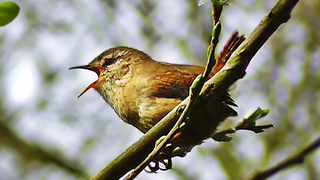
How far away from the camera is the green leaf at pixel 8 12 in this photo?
3.69 ft

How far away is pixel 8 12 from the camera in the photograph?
3.70ft

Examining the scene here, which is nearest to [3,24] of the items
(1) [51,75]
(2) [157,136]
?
(2) [157,136]

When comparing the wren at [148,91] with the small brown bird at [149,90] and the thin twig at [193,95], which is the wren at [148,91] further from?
the thin twig at [193,95]

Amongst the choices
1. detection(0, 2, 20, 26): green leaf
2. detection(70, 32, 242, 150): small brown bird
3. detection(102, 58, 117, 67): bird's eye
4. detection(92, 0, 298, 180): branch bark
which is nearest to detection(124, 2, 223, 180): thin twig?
detection(92, 0, 298, 180): branch bark

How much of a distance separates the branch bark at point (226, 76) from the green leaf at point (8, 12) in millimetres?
597

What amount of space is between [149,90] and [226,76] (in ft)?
3.58

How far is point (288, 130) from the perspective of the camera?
7.93 m

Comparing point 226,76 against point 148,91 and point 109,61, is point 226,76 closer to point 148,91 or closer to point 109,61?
point 148,91

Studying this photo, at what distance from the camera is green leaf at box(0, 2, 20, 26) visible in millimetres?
1124

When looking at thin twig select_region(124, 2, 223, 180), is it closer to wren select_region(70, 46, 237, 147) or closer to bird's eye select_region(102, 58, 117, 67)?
wren select_region(70, 46, 237, 147)

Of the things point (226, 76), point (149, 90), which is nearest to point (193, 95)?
point (226, 76)

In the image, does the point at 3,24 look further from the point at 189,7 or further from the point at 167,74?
the point at 189,7

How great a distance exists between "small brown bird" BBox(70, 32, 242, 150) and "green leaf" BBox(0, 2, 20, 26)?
0.88m

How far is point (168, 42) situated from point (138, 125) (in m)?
6.24
